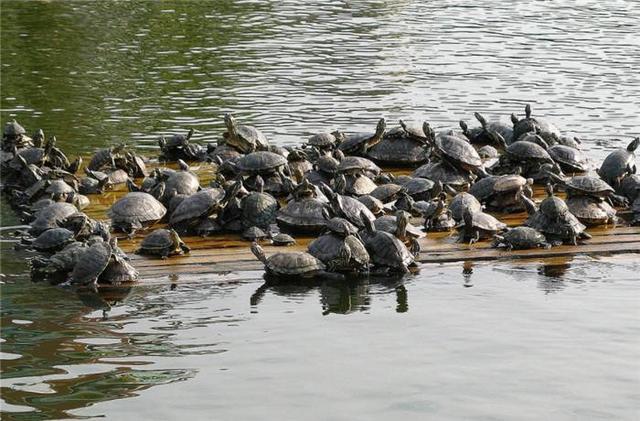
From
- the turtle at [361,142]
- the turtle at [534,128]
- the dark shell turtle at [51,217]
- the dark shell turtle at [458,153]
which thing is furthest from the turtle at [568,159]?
the dark shell turtle at [51,217]

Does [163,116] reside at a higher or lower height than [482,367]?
higher

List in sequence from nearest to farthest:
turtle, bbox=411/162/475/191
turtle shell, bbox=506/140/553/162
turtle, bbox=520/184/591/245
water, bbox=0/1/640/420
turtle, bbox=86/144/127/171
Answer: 1. water, bbox=0/1/640/420
2. turtle, bbox=520/184/591/245
3. turtle, bbox=411/162/475/191
4. turtle shell, bbox=506/140/553/162
5. turtle, bbox=86/144/127/171

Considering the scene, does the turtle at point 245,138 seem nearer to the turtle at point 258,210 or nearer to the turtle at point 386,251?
the turtle at point 258,210

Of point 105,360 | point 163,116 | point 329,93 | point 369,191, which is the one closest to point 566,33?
point 329,93

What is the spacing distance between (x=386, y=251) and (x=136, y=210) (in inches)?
120

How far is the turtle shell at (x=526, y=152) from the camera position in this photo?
15.3 m

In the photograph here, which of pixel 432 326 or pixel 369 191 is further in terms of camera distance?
pixel 369 191

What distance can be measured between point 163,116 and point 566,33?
13.0 metres

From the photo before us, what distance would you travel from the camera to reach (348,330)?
36.2ft

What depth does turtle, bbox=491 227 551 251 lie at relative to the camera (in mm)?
12922

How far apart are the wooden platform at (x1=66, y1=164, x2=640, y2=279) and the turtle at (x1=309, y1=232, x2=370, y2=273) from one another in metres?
0.66

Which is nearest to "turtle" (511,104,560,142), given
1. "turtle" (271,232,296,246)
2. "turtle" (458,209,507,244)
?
"turtle" (458,209,507,244)

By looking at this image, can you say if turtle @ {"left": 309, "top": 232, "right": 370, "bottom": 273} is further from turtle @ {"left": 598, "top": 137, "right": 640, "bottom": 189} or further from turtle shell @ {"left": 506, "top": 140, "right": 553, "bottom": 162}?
turtle @ {"left": 598, "top": 137, "right": 640, "bottom": 189}

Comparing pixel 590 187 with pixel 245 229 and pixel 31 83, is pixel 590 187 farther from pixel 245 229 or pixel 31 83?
pixel 31 83
